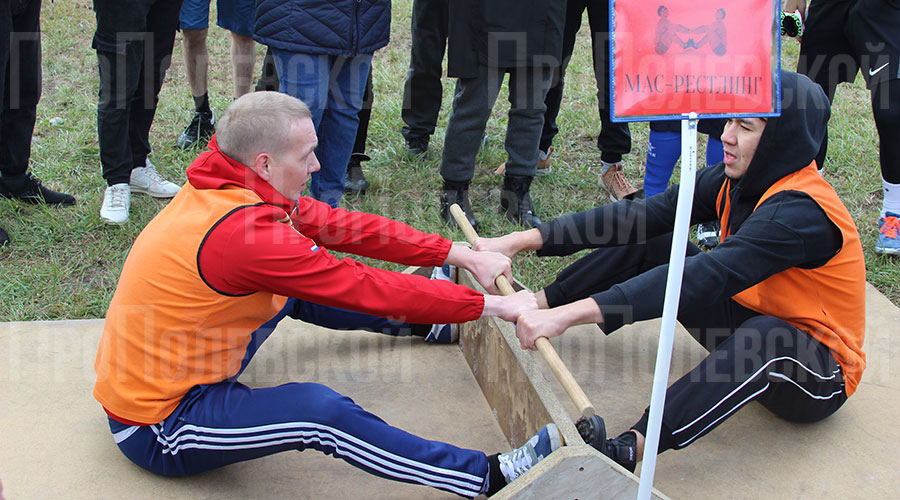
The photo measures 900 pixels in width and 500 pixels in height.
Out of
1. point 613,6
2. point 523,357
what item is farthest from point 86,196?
point 613,6

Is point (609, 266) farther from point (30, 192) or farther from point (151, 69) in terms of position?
point (30, 192)

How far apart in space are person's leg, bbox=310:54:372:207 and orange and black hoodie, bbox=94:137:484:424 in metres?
1.61

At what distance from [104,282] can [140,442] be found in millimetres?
1625

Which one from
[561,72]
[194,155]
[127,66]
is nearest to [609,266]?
[561,72]

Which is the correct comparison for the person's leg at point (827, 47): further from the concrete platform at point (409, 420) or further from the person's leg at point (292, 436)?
the person's leg at point (292, 436)

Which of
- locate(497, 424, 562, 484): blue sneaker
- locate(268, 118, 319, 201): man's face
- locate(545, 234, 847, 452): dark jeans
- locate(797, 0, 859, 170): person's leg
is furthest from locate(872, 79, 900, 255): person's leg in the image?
locate(268, 118, 319, 201): man's face

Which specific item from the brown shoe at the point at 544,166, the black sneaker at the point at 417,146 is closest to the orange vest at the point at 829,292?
the brown shoe at the point at 544,166

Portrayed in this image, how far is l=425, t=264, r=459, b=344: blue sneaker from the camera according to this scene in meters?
3.09

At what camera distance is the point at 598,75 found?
15.0 ft

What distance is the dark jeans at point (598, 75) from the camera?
4.34m

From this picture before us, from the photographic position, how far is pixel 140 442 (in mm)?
2180

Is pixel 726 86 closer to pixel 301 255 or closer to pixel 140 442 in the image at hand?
pixel 301 255

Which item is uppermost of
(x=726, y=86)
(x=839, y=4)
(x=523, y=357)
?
(x=839, y=4)

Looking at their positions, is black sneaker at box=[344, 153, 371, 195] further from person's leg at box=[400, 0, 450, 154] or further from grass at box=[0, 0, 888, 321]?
person's leg at box=[400, 0, 450, 154]
